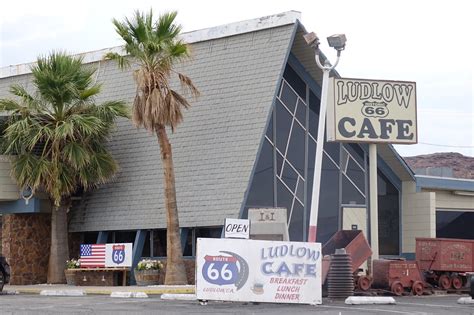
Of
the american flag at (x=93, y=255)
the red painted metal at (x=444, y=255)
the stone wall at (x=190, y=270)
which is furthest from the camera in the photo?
the american flag at (x=93, y=255)

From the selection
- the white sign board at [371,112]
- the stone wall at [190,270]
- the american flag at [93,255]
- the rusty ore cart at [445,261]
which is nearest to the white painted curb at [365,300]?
the rusty ore cart at [445,261]

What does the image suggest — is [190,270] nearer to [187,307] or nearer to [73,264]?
[73,264]

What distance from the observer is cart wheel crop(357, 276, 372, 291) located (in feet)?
94.5

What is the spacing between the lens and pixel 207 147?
33.7 m

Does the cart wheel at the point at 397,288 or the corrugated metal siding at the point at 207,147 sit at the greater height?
the corrugated metal siding at the point at 207,147

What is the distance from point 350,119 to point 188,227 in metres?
6.40

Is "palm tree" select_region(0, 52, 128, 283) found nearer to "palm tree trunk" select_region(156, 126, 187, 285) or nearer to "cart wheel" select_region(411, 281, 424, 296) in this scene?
"palm tree trunk" select_region(156, 126, 187, 285)

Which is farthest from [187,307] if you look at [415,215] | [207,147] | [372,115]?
[415,215]

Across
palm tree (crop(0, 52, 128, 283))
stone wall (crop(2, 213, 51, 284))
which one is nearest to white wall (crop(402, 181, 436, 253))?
palm tree (crop(0, 52, 128, 283))

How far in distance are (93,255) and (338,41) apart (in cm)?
→ 1324

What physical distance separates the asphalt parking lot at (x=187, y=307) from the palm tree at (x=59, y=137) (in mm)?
8564

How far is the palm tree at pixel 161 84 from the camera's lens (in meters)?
31.5

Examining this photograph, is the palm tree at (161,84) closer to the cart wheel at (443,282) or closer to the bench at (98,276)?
the bench at (98,276)

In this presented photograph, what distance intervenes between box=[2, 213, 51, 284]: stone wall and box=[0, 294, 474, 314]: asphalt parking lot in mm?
10047
